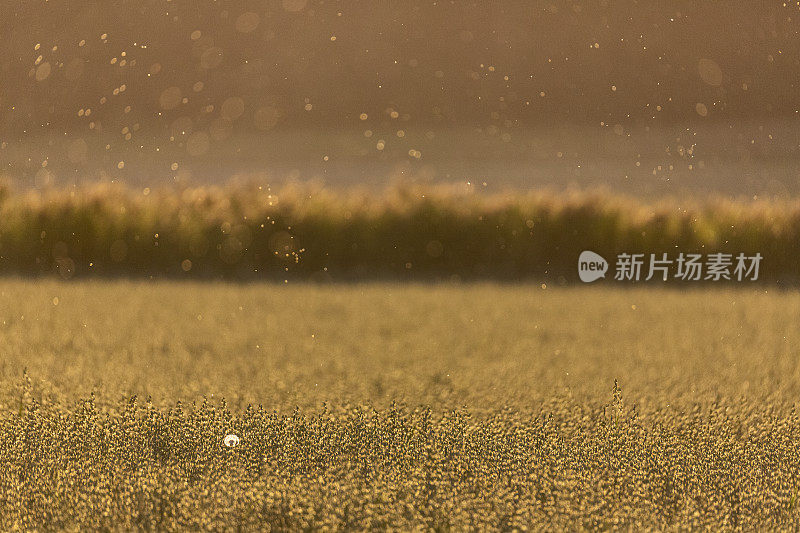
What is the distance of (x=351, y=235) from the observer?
4.43 meters

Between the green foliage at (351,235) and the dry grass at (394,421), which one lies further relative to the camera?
the green foliage at (351,235)

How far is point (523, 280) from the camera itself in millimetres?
3383

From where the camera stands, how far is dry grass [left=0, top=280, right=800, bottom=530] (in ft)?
3.47

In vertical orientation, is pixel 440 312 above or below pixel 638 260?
below

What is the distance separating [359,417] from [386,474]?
0.79ft

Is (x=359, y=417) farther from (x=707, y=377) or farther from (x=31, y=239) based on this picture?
(x=31, y=239)

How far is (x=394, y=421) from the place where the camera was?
52.6 inches

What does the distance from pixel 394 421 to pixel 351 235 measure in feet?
10.3

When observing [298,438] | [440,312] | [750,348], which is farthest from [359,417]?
[750,348]

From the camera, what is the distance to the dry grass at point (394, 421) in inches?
41.6

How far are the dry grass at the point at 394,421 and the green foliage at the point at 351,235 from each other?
1.47 m

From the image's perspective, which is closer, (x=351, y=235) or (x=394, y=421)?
(x=394, y=421)

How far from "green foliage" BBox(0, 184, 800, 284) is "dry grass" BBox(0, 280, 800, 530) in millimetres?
1466

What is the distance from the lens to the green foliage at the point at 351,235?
3785 mm
